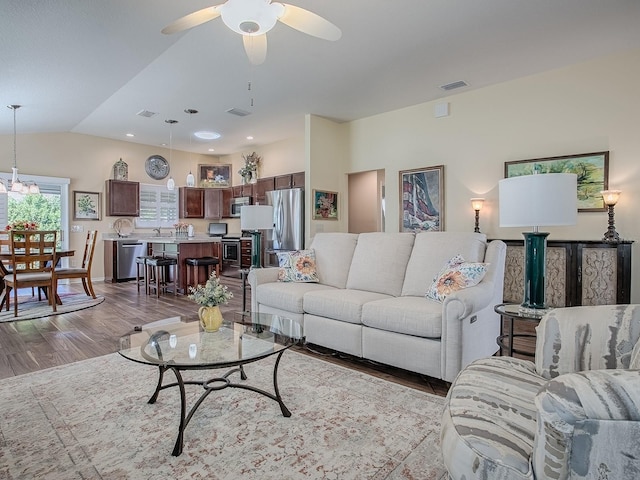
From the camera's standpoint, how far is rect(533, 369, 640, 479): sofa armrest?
2.67 ft

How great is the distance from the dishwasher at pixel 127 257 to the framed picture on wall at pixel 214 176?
2.22 m

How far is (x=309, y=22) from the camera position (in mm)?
2414

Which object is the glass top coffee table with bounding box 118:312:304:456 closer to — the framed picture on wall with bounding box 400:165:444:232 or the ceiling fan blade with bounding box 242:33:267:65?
the ceiling fan blade with bounding box 242:33:267:65

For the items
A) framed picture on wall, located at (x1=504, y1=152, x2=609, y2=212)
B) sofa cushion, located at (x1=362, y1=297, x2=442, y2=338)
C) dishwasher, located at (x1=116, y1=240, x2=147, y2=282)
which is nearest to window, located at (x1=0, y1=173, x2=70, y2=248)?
dishwasher, located at (x1=116, y1=240, x2=147, y2=282)

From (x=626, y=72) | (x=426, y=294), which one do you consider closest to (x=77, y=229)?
(x=426, y=294)

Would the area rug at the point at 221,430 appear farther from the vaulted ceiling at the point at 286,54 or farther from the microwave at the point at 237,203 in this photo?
the microwave at the point at 237,203

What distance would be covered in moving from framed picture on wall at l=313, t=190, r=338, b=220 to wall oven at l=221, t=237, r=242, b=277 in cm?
239

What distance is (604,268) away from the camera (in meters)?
3.90

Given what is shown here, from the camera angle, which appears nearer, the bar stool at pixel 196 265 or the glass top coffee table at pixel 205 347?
the glass top coffee table at pixel 205 347

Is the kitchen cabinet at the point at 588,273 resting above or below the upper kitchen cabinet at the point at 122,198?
below

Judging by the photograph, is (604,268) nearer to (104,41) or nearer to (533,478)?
(533,478)

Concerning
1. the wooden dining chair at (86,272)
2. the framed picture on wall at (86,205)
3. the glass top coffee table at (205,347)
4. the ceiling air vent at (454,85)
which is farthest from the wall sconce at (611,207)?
the framed picture on wall at (86,205)

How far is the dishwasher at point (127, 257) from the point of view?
728 cm

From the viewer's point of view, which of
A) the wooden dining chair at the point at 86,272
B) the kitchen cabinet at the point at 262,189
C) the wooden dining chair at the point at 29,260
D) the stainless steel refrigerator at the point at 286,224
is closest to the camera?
the wooden dining chair at the point at 29,260
